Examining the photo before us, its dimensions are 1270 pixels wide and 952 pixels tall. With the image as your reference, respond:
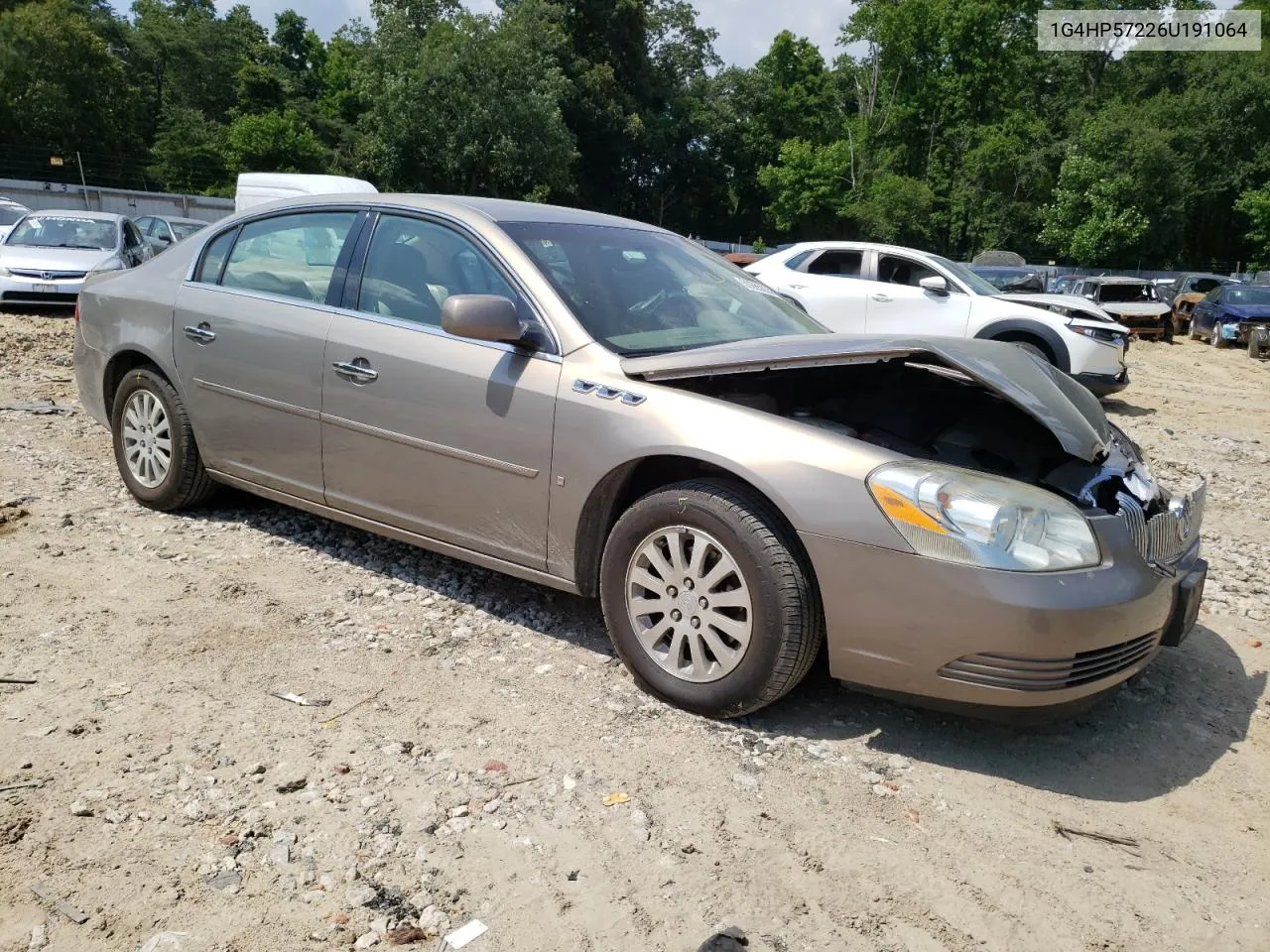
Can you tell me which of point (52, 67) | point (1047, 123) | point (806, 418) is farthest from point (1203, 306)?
point (52, 67)

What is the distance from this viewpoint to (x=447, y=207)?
4.11 m

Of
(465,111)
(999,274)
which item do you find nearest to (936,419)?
(999,274)

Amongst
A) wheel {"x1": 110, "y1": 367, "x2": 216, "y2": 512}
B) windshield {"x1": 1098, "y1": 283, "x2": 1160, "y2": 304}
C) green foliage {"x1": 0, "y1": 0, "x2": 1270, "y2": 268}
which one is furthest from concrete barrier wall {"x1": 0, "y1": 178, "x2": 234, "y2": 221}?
wheel {"x1": 110, "y1": 367, "x2": 216, "y2": 512}

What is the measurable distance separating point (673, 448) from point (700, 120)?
6062cm

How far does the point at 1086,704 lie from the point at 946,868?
769mm

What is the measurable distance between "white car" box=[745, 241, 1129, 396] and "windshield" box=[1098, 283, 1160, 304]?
930cm

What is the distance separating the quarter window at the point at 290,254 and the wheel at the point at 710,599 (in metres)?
1.89

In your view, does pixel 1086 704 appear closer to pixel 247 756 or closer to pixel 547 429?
pixel 547 429

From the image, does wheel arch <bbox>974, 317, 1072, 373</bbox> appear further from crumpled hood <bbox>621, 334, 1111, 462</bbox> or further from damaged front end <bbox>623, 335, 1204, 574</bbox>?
crumpled hood <bbox>621, 334, 1111, 462</bbox>

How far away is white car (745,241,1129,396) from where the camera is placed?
34.4 feet

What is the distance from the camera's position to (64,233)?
571 inches

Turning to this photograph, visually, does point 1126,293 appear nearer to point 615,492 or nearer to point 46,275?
point 46,275

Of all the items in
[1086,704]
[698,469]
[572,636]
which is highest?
[698,469]

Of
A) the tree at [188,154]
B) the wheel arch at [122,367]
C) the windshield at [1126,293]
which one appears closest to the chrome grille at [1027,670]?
the wheel arch at [122,367]
